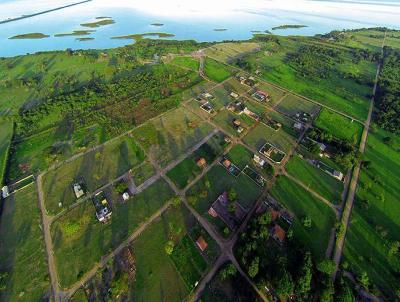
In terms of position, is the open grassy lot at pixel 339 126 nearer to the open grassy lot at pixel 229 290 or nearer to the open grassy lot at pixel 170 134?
the open grassy lot at pixel 170 134

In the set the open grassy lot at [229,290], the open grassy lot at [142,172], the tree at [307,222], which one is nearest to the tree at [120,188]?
the open grassy lot at [142,172]

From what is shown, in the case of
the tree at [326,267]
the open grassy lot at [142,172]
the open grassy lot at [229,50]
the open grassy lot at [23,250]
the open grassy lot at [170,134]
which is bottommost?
the open grassy lot at [23,250]

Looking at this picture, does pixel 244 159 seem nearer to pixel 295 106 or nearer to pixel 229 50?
pixel 295 106

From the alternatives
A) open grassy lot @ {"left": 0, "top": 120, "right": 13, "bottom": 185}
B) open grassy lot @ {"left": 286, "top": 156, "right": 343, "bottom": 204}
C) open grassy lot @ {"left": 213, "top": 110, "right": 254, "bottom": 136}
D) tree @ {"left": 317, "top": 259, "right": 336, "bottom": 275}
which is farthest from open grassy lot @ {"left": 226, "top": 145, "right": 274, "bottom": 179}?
open grassy lot @ {"left": 0, "top": 120, "right": 13, "bottom": 185}

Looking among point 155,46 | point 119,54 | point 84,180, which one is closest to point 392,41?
point 155,46

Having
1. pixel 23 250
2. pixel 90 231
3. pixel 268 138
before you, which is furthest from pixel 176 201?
pixel 268 138

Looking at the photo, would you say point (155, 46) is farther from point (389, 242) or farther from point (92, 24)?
point (389, 242)

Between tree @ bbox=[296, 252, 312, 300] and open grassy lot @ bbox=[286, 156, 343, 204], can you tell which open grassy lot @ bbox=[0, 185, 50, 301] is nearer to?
tree @ bbox=[296, 252, 312, 300]
